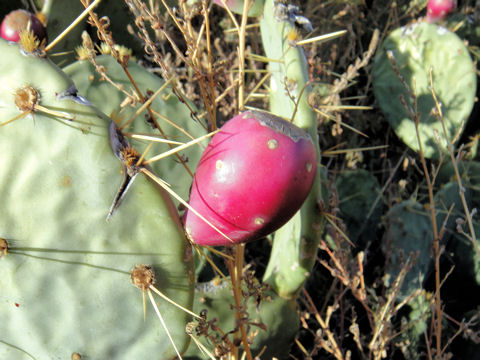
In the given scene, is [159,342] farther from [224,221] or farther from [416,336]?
[416,336]

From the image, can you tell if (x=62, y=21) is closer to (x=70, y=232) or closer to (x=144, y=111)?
(x=144, y=111)

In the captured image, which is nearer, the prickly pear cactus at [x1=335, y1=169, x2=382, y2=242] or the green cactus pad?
the prickly pear cactus at [x1=335, y1=169, x2=382, y2=242]

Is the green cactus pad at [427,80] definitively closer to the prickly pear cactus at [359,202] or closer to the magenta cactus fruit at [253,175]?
the prickly pear cactus at [359,202]

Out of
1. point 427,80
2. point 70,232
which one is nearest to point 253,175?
point 70,232

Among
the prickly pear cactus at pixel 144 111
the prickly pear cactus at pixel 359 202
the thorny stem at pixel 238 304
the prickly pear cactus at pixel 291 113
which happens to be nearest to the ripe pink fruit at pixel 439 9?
the prickly pear cactus at pixel 359 202

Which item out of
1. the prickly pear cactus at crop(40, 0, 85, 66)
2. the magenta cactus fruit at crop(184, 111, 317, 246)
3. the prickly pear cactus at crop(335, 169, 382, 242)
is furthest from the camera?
the prickly pear cactus at crop(335, 169, 382, 242)

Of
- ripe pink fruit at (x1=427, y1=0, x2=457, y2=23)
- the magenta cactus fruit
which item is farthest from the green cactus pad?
the magenta cactus fruit

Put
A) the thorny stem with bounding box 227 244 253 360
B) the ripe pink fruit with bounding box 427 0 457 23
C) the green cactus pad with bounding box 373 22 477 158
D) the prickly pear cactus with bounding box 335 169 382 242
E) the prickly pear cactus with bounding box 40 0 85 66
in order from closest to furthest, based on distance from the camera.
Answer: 1. the thorny stem with bounding box 227 244 253 360
2. the prickly pear cactus with bounding box 40 0 85 66
3. the prickly pear cactus with bounding box 335 169 382 242
4. the green cactus pad with bounding box 373 22 477 158
5. the ripe pink fruit with bounding box 427 0 457 23

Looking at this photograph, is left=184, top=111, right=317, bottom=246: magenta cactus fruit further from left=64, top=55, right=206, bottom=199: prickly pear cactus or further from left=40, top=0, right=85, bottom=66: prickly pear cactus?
left=40, top=0, right=85, bottom=66: prickly pear cactus
